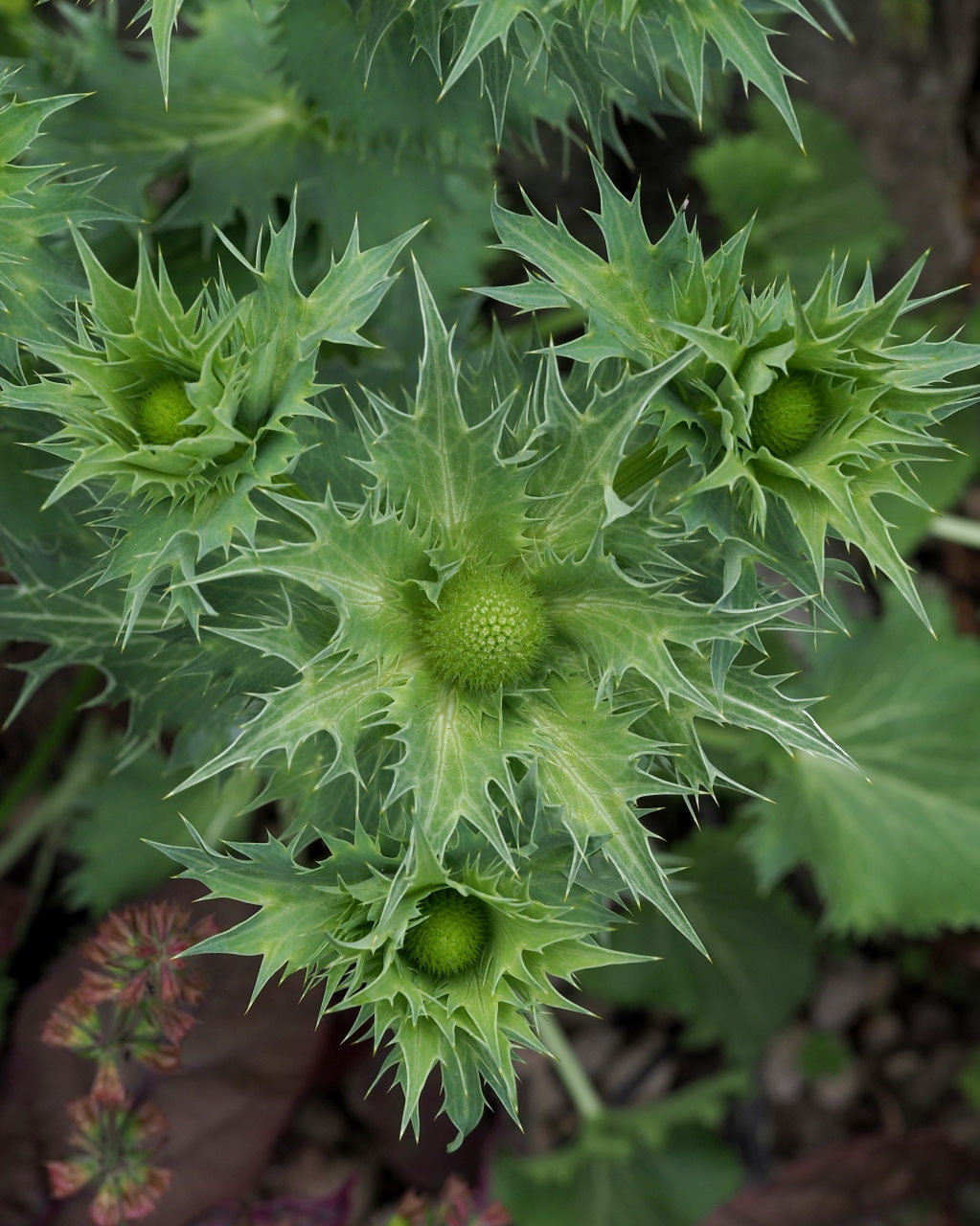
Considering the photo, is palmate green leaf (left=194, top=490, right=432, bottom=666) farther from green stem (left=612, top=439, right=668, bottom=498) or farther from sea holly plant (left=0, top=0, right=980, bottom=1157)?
green stem (left=612, top=439, right=668, bottom=498)

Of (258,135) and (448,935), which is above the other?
(258,135)

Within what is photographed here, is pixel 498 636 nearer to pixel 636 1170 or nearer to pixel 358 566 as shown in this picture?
pixel 358 566

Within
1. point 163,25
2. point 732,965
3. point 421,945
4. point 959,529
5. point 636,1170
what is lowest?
point 636,1170

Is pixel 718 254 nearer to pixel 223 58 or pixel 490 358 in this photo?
pixel 490 358

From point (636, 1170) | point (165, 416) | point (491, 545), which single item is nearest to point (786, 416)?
point (491, 545)

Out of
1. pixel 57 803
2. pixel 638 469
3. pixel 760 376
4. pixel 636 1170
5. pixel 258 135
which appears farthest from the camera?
pixel 636 1170

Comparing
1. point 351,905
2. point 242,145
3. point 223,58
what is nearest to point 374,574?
point 351,905

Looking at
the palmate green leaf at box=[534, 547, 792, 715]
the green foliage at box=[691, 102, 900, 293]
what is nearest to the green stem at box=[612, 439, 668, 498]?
the palmate green leaf at box=[534, 547, 792, 715]
